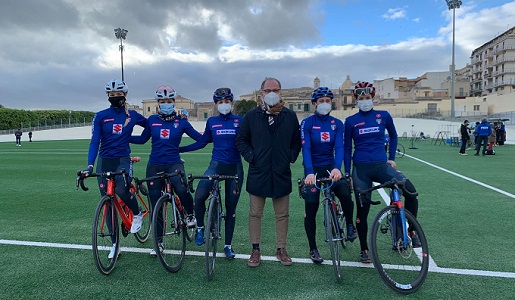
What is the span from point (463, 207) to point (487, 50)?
94102mm

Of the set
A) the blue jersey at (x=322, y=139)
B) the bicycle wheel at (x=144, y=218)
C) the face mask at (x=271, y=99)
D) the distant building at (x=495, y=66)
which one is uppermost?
the distant building at (x=495, y=66)

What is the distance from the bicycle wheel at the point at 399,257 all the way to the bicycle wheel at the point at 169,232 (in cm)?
220

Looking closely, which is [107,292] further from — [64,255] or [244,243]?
[244,243]

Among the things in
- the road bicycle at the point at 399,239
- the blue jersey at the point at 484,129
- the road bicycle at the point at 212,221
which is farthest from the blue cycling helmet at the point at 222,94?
the blue jersey at the point at 484,129

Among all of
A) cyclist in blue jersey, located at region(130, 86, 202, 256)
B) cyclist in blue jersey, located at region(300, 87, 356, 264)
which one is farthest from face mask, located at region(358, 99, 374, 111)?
cyclist in blue jersey, located at region(130, 86, 202, 256)

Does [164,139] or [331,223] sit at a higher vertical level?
[164,139]

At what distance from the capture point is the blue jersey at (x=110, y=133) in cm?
450

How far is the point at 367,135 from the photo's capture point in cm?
433

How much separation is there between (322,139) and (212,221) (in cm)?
159

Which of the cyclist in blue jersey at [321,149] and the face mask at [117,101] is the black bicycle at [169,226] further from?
the cyclist in blue jersey at [321,149]

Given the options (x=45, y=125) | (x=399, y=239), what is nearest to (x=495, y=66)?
(x=45, y=125)

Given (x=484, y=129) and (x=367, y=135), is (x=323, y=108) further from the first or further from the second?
(x=484, y=129)

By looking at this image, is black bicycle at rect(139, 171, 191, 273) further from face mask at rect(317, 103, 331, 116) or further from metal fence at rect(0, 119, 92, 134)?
metal fence at rect(0, 119, 92, 134)

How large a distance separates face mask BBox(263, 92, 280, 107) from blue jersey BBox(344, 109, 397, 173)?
37.3 inches
